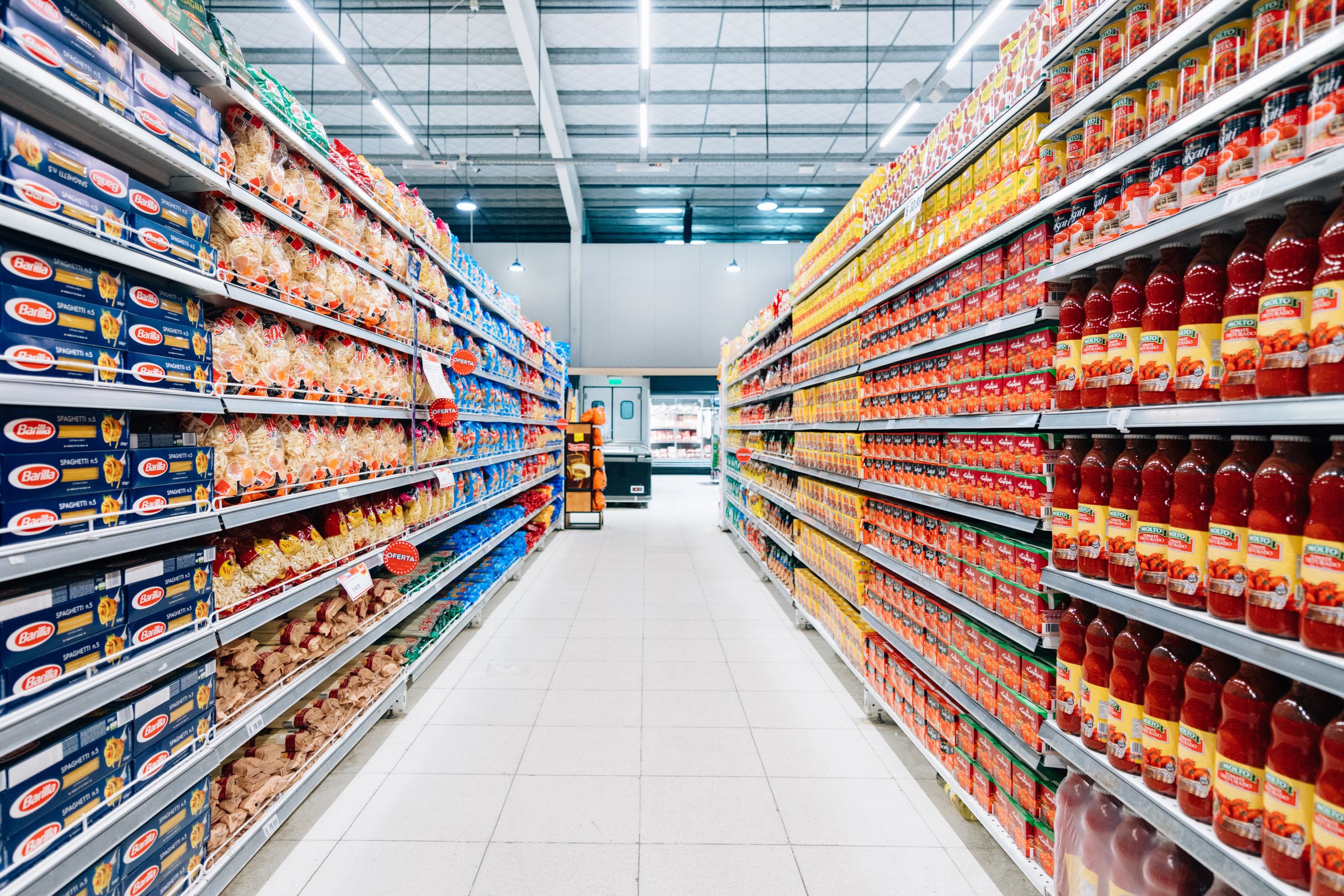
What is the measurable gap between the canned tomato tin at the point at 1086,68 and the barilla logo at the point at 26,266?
227cm

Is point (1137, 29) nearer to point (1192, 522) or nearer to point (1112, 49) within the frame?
point (1112, 49)

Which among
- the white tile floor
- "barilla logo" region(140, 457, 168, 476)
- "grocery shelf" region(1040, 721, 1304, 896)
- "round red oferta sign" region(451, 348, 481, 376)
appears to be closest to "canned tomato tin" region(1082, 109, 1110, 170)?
"grocery shelf" region(1040, 721, 1304, 896)

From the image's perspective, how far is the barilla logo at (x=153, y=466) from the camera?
4.81 ft

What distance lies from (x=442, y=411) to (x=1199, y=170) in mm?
3013

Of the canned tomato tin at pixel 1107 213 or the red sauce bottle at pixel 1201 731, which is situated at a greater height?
the canned tomato tin at pixel 1107 213

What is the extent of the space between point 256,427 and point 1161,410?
237 centimetres

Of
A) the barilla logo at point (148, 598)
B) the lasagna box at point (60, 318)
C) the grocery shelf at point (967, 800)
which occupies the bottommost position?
the grocery shelf at point (967, 800)

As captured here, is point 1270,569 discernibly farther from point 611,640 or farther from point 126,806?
point 611,640

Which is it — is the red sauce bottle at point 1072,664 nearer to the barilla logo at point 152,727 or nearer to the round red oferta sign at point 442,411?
the barilla logo at point 152,727

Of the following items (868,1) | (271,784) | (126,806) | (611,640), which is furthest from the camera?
(868,1)

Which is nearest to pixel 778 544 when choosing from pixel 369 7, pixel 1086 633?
pixel 1086 633

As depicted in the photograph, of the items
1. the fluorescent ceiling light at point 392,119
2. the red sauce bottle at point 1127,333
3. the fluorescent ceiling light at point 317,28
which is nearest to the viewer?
the red sauce bottle at point 1127,333

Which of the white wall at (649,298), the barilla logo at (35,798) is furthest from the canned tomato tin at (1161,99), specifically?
the white wall at (649,298)

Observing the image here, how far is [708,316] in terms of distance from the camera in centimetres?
1320
